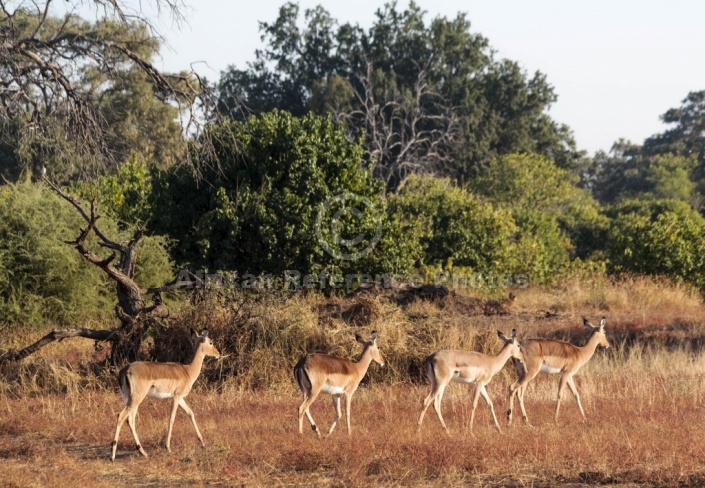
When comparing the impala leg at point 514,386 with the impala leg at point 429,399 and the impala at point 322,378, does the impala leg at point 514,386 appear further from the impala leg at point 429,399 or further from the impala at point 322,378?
the impala at point 322,378

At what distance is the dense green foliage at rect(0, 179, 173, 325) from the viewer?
18.5 m

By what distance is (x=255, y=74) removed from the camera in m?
58.0

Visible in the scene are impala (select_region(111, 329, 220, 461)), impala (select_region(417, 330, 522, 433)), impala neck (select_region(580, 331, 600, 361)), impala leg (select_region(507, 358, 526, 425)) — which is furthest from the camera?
impala neck (select_region(580, 331, 600, 361))

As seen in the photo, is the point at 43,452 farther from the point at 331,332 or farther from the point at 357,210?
the point at 357,210

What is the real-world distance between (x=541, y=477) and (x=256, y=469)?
2.69 metres

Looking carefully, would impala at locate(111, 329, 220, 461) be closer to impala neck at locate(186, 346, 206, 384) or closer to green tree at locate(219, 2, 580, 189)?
impala neck at locate(186, 346, 206, 384)

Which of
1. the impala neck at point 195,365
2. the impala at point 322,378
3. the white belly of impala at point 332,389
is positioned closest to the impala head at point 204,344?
the impala neck at point 195,365

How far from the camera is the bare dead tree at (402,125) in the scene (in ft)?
161

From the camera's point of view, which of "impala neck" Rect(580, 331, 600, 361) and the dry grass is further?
"impala neck" Rect(580, 331, 600, 361)

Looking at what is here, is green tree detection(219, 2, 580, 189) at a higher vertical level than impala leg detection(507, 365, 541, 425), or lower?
higher
